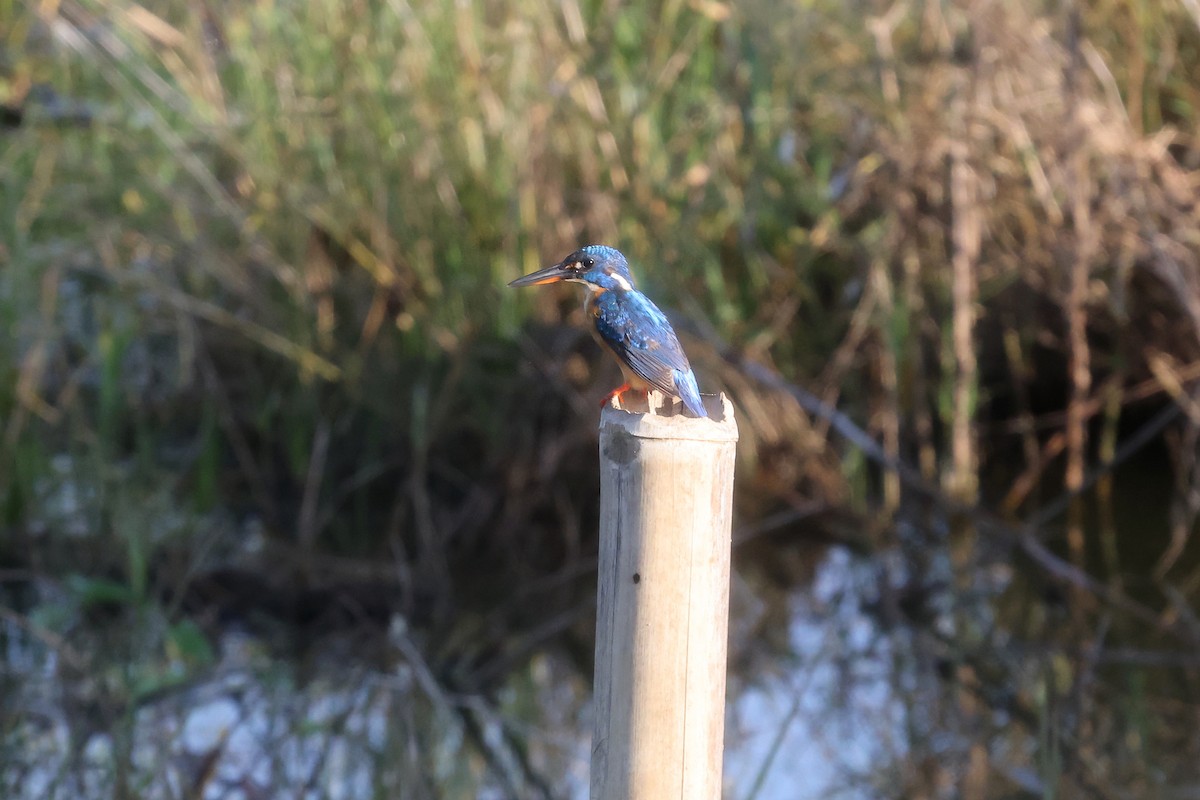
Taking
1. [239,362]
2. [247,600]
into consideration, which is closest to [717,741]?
[247,600]

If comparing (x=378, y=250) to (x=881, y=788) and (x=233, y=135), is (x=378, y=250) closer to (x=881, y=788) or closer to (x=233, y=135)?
(x=233, y=135)

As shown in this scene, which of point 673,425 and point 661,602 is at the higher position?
point 673,425

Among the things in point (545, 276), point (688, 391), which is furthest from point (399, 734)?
point (688, 391)

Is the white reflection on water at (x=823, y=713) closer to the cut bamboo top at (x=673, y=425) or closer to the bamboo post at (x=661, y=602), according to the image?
the bamboo post at (x=661, y=602)

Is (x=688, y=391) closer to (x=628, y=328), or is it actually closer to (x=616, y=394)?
(x=616, y=394)

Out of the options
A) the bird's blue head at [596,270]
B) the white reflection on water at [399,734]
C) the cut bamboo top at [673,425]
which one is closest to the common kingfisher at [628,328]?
the bird's blue head at [596,270]

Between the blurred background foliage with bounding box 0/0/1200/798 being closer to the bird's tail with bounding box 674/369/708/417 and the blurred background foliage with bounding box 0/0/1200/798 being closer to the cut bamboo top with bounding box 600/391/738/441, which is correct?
the bird's tail with bounding box 674/369/708/417
